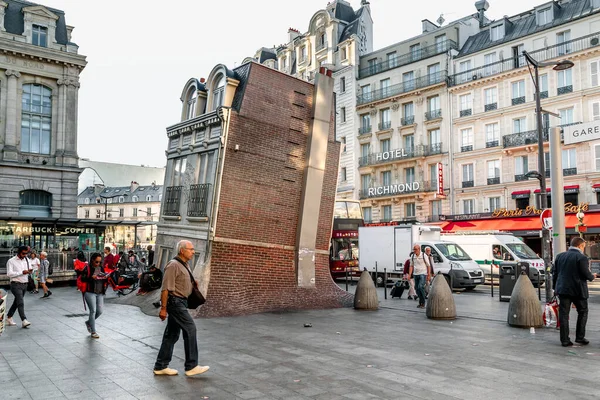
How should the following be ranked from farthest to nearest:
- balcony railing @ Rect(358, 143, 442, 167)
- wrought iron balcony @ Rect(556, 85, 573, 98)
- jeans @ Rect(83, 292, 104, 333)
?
balcony railing @ Rect(358, 143, 442, 167) < wrought iron balcony @ Rect(556, 85, 573, 98) < jeans @ Rect(83, 292, 104, 333)

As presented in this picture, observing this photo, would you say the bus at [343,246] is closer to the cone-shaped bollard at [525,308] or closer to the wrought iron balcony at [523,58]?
the cone-shaped bollard at [525,308]

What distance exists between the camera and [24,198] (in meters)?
35.4

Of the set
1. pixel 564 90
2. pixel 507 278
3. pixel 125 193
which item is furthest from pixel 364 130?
pixel 125 193

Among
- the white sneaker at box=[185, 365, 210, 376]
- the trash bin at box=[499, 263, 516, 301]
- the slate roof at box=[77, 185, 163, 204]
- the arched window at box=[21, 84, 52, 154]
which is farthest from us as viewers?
the slate roof at box=[77, 185, 163, 204]

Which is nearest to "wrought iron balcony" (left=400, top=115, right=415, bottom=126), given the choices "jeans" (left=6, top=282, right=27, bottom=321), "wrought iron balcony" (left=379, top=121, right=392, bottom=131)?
"wrought iron balcony" (left=379, top=121, right=392, bottom=131)

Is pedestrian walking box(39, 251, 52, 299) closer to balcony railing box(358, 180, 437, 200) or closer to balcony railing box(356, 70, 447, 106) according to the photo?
balcony railing box(358, 180, 437, 200)

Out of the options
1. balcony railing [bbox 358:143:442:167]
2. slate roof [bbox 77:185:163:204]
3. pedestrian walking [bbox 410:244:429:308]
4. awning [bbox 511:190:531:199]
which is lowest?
pedestrian walking [bbox 410:244:429:308]

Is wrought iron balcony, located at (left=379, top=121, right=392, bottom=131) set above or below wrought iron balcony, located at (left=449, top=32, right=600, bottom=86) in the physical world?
below

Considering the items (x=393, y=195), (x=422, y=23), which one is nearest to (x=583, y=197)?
(x=393, y=195)

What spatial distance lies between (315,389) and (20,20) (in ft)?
126

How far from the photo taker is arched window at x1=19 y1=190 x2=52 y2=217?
35125 mm

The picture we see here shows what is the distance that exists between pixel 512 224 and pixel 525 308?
78.2 ft

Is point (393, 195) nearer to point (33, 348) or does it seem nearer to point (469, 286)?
point (469, 286)

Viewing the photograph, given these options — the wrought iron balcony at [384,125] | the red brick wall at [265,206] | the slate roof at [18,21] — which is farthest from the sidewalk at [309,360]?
the wrought iron balcony at [384,125]
